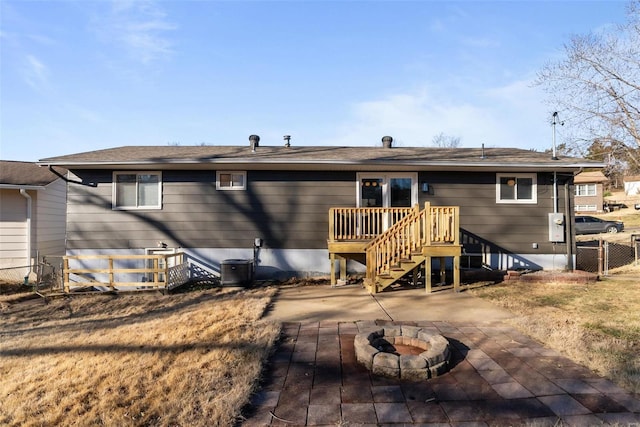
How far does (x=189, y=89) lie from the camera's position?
11734 mm

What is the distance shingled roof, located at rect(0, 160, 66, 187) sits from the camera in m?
9.77

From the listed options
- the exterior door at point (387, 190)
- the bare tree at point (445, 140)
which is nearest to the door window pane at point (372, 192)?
the exterior door at point (387, 190)

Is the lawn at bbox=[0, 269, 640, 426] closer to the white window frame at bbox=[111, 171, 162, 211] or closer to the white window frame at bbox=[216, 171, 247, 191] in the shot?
the white window frame at bbox=[111, 171, 162, 211]

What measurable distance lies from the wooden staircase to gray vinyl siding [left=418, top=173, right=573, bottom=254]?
1809 millimetres

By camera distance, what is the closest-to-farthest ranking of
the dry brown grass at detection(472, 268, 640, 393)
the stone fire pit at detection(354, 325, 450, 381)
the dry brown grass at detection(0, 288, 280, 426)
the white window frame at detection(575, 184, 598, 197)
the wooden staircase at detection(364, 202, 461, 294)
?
1. the dry brown grass at detection(0, 288, 280, 426)
2. the stone fire pit at detection(354, 325, 450, 381)
3. the dry brown grass at detection(472, 268, 640, 393)
4. the wooden staircase at detection(364, 202, 461, 294)
5. the white window frame at detection(575, 184, 598, 197)

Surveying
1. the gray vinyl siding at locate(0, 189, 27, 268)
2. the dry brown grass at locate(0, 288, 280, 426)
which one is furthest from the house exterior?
the dry brown grass at locate(0, 288, 280, 426)

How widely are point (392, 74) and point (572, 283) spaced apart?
30.2 feet

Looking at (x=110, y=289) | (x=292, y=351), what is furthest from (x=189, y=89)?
(x=292, y=351)

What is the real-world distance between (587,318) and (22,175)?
15.3m

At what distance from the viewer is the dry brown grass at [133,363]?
2.66m

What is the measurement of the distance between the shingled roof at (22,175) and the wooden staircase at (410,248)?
10424mm

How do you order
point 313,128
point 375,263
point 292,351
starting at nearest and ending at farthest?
1. point 292,351
2. point 375,263
3. point 313,128

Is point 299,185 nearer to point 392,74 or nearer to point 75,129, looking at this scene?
point 392,74

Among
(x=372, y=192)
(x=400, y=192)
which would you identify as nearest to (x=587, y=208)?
(x=400, y=192)
